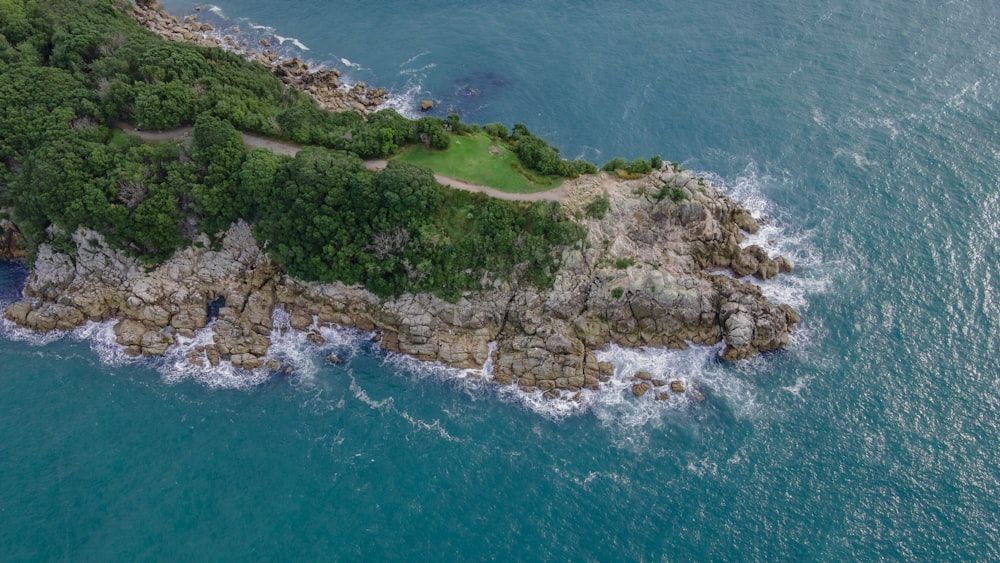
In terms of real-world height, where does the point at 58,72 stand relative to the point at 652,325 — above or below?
above

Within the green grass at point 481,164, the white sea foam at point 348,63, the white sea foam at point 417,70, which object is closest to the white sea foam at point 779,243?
the green grass at point 481,164

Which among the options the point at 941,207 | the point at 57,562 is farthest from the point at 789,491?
the point at 57,562

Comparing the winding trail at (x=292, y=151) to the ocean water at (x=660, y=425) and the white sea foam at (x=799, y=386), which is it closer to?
the ocean water at (x=660, y=425)

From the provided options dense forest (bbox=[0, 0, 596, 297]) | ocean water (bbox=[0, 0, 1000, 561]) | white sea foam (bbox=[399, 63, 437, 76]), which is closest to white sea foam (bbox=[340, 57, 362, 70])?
white sea foam (bbox=[399, 63, 437, 76])

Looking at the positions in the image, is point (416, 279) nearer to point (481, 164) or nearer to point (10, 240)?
point (481, 164)

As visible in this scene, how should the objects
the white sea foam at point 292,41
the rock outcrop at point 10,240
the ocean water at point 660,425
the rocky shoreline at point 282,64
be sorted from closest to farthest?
the ocean water at point 660,425
the rock outcrop at point 10,240
the rocky shoreline at point 282,64
the white sea foam at point 292,41

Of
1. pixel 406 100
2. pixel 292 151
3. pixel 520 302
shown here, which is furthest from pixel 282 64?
pixel 520 302

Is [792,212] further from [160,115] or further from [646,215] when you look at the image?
[160,115]
